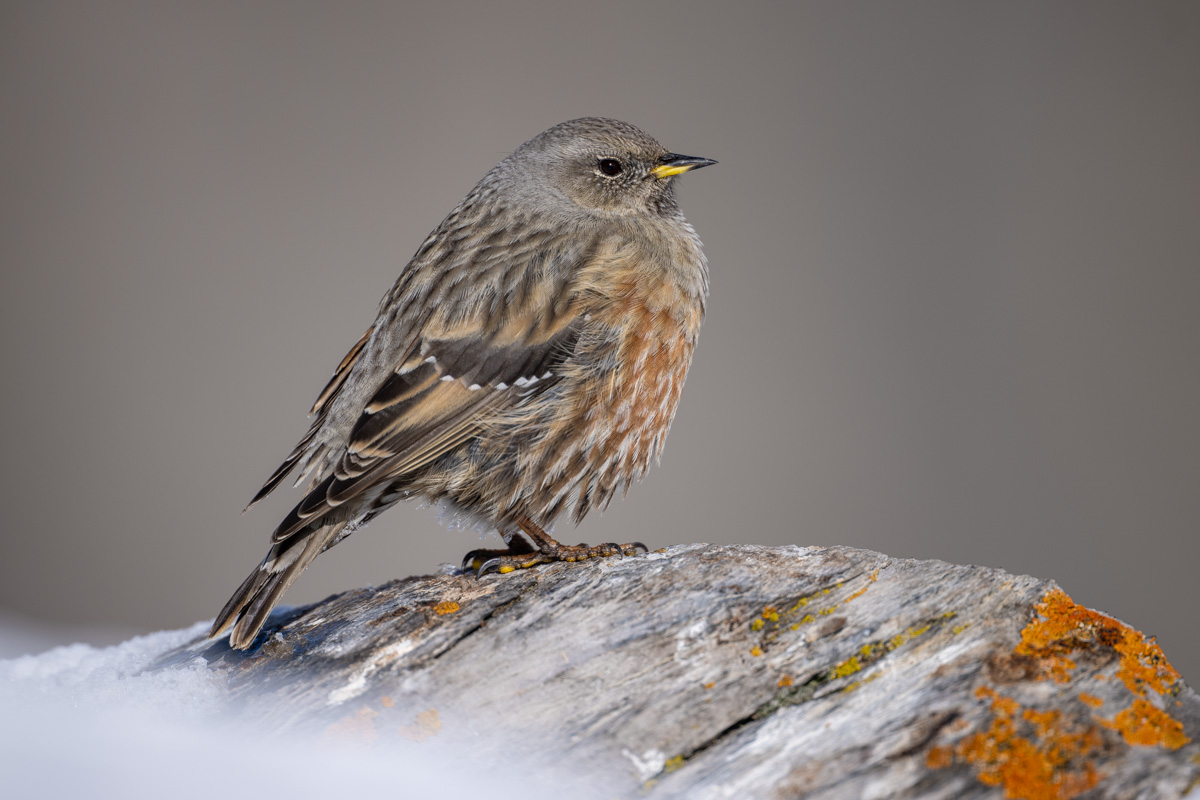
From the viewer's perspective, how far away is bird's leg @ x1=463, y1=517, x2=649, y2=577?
2652mm

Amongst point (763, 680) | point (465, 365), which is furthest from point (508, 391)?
point (763, 680)

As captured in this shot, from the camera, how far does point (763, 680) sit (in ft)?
6.24

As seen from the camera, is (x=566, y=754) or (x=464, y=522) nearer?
(x=566, y=754)

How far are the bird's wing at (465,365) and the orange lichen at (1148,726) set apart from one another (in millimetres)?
1660

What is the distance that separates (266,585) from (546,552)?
80cm

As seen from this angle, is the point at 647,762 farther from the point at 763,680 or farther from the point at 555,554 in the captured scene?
the point at 555,554

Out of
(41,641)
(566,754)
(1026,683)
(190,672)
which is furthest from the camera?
(41,641)

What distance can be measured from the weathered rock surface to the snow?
41 mm

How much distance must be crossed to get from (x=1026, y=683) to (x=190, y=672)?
1941mm

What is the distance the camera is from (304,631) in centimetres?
246

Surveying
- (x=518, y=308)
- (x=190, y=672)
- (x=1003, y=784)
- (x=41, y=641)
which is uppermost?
(x=518, y=308)

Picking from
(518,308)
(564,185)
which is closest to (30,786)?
(518,308)

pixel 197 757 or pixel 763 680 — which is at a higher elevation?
pixel 763 680

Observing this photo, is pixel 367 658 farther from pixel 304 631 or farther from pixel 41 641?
pixel 41 641
